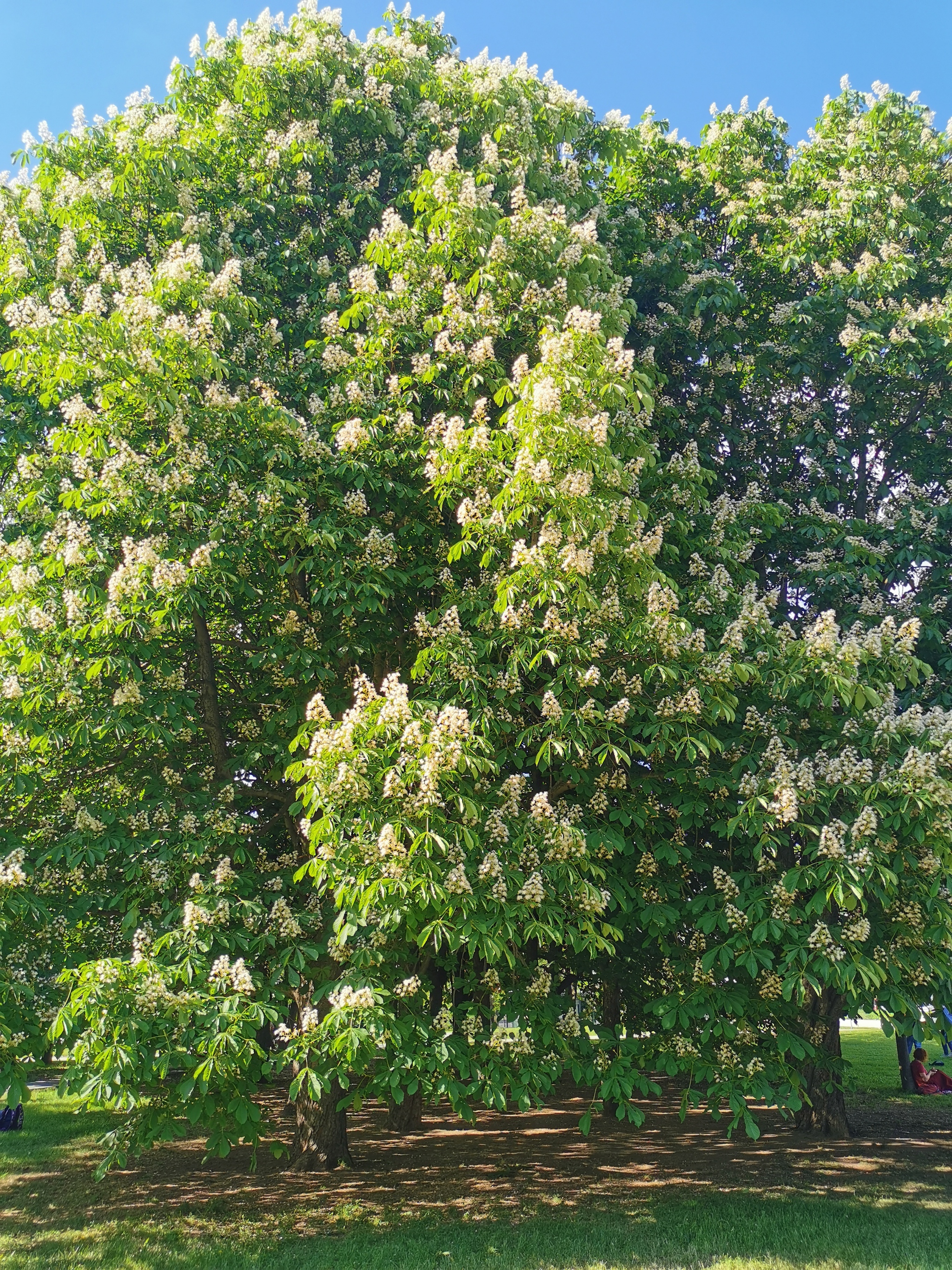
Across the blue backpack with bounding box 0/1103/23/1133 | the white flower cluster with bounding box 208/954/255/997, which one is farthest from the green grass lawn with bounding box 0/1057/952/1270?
the blue backpack with bounding box 0/1103/23/1133

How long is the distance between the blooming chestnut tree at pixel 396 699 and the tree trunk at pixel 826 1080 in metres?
0.10

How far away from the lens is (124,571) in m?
6.76

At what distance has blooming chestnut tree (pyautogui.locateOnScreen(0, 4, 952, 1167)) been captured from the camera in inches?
231

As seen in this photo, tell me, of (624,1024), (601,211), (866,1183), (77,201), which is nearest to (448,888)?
(624,1024)

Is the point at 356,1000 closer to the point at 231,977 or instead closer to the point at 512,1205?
the point at 231,977

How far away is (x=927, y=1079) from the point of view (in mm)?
15344

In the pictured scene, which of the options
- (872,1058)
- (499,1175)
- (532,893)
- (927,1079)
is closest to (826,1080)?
(499,1175)

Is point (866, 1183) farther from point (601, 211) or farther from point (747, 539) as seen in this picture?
point (601, 211)

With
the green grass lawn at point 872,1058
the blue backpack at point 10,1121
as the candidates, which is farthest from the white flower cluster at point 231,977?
the blue backpack at point 10,1121

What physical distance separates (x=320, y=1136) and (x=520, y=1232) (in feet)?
9.07

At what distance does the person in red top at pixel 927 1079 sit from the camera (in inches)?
600

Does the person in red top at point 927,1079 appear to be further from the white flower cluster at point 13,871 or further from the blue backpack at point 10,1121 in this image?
the white flower cluster at point 13,871

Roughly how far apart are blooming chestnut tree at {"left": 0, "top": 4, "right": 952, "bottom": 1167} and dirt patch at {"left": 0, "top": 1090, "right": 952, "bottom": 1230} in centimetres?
Result: 99

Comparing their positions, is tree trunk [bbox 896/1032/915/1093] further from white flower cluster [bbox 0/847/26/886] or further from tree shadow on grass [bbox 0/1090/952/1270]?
white flower cluster [bbox 0/847/26/886]
